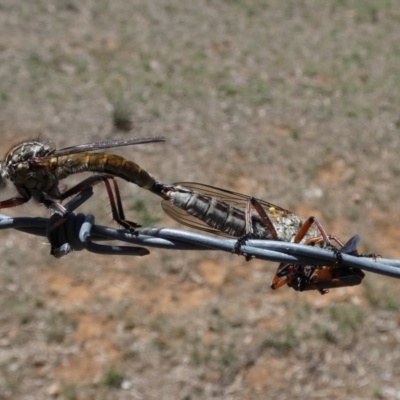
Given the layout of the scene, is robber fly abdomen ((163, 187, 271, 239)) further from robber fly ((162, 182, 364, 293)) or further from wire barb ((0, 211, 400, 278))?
wire barb ((0, 211, 400, 278))

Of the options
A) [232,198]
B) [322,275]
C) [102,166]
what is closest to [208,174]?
[232,198]

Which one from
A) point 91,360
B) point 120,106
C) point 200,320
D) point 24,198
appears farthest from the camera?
point 120,106

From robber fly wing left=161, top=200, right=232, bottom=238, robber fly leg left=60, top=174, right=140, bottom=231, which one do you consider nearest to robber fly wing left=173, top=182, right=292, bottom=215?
robber fly wing left=161, top=200, right=232, bottom=238

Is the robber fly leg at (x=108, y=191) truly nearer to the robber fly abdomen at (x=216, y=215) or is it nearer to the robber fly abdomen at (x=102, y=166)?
the robber fly abdomen at (x=102, y=166)

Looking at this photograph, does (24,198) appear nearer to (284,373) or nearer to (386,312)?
(284,373)

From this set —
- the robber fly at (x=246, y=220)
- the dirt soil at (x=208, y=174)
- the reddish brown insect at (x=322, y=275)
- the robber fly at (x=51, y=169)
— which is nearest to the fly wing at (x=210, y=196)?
the robber fly at (x=246, y=220)

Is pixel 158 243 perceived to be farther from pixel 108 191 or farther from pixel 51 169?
pixel 51 169

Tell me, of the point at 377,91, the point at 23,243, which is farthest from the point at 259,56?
the point at 23,243
